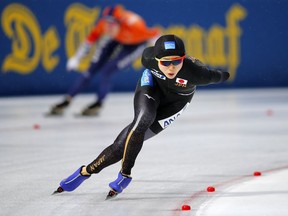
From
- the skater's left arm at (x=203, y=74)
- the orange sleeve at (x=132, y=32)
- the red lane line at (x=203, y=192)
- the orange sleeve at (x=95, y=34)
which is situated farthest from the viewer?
the orange sleeve at (x=132, y=32)

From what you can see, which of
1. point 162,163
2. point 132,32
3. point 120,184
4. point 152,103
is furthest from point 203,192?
point 132,32

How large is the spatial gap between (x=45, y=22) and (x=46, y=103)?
2.48m

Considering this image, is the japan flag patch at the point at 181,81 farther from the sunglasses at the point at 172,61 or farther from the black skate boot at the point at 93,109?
the black skate boot at the point at 93,109

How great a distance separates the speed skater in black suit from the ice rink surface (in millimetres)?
202

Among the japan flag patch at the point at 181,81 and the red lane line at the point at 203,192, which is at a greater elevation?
the japan flag patch at the point at 181,81

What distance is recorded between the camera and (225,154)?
755 centimetres

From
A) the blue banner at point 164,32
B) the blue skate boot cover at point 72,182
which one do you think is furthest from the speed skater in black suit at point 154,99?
the blue banner at point 164,32

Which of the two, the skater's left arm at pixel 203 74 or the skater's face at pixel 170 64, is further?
the skater's left arm at pixel 203 74

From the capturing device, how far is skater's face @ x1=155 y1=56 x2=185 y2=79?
201 inches

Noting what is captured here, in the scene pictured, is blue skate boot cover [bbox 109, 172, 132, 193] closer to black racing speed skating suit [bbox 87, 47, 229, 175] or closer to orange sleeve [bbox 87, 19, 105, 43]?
black racing speed skating suit [bbox 87, 47, 229, 175]

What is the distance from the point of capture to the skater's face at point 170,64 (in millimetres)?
5102

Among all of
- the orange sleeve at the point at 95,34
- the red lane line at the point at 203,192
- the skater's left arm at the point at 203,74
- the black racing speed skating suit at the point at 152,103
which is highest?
the orange sleeve at the point at 95,34

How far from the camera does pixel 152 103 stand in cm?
522

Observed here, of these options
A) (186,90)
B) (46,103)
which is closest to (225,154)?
(186,90)
